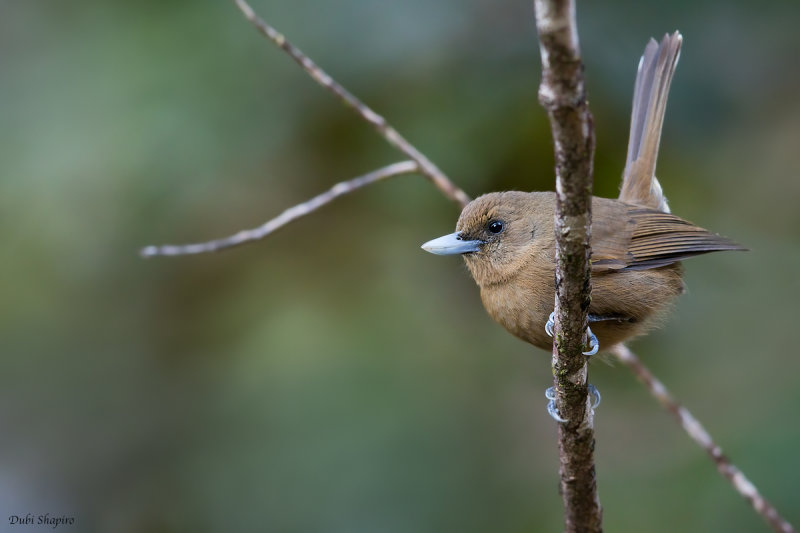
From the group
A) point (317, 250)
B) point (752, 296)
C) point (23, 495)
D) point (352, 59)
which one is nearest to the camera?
point (352, 59)

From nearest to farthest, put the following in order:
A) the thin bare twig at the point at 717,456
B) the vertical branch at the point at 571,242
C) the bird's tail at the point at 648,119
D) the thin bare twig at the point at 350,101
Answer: the vertical branch at the point at 571,242 < the thin bare twig at the point at 717,456 < the thin bare twig at the point at 350,101 < the bird's tail at the point at 648,119

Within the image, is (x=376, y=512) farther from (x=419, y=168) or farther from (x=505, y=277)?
(x=419, y=168)

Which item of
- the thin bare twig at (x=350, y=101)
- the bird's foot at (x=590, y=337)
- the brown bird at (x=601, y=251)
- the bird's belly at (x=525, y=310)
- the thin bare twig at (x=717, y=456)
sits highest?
the thin bare twig at (x=350, y=101)

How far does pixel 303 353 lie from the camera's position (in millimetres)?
4023

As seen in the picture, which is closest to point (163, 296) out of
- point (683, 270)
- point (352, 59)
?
point (352, 59)

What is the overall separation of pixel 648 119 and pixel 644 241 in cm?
63

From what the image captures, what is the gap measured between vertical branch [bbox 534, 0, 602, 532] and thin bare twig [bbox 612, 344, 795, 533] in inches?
17.5

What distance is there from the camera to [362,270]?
4410 mm

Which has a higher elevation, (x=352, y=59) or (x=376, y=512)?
(x=352, y=59)

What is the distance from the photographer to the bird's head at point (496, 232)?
3.26 m

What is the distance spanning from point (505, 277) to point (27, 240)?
2679 mm

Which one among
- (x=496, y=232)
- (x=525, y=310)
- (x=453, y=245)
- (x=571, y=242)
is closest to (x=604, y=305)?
(x=525, y=310)

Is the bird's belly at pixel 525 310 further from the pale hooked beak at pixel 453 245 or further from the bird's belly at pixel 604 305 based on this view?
the pale hooked beak at pixel 453 245

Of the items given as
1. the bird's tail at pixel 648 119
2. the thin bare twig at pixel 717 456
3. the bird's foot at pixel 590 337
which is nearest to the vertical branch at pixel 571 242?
the bird's foot at pixel 590 337
